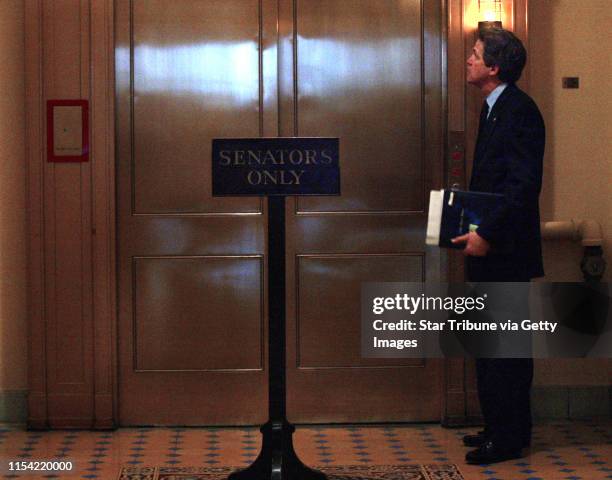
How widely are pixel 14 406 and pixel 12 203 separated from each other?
0.97 metres

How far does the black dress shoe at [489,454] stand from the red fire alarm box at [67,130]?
2211mm

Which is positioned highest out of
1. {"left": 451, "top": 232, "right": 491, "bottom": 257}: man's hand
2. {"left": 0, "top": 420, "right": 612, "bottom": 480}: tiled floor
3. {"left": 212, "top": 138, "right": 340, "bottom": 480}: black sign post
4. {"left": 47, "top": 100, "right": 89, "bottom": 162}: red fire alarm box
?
{"left": 47, "top": 100, "right": 89, "bottom": 162}: red fire alarm box

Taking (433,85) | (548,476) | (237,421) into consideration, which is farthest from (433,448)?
(433,85)

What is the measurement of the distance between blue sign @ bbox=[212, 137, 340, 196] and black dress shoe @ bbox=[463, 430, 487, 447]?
4.99 feet

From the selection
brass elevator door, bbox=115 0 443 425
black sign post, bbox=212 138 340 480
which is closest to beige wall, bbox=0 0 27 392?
brass elevator door, bbox=115 0 443 425

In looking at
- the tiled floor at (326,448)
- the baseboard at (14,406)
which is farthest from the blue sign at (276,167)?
the baseboard at (14,406)

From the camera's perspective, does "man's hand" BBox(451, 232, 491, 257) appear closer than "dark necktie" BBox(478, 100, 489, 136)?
Yes

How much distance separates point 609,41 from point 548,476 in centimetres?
214

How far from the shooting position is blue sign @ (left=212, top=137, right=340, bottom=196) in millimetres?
3785

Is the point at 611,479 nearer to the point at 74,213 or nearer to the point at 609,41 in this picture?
the point at 609,41

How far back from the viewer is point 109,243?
504 cm

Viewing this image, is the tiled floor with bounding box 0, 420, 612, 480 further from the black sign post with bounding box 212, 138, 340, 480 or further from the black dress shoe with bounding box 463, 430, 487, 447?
the black sign post with bounding box 212, 138, 340, 480

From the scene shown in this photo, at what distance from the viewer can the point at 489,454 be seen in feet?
14.6

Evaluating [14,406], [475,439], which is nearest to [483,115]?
[475,439]
